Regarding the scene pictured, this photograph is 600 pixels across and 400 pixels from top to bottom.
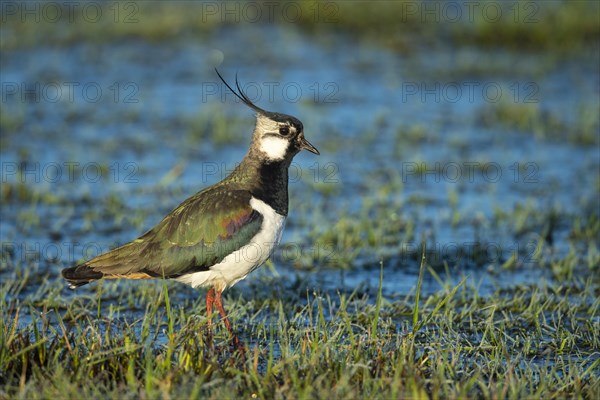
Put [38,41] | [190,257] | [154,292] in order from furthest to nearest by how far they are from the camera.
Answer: [38,41]
[154,292]
[190,257]

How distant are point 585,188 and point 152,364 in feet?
17.5

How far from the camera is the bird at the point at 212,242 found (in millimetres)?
5312

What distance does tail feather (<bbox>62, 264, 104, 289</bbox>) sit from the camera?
530 centimetres

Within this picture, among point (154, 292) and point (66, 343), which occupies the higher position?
point (66, 343)

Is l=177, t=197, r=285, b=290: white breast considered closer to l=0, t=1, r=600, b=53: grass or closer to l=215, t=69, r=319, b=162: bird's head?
l=215, t=69, r=319, b=162: bird's head

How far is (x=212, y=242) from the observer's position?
17.6ft

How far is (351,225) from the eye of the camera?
760 centimetres

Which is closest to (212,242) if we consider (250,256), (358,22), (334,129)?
(250,256)

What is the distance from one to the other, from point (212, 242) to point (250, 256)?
9.3 inches

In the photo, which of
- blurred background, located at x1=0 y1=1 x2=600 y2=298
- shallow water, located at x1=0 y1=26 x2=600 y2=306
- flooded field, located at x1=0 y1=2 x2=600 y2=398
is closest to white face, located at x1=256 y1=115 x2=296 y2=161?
flooded field, located at x1=0 y1=2 x2=600 y2=398

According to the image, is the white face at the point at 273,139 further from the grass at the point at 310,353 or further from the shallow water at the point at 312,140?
the shallow water at the point at 312,140

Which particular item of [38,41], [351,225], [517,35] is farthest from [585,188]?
[38,41]

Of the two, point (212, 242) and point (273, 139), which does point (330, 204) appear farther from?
point (212, 242)

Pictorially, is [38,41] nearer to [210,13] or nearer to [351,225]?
[210,13]
